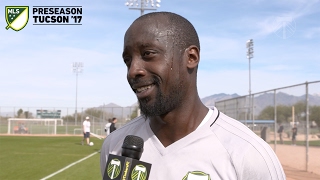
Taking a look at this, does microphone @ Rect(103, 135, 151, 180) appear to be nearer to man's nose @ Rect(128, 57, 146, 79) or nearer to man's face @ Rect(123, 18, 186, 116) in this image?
man's face @ Rect(123, 18, 186, 116)

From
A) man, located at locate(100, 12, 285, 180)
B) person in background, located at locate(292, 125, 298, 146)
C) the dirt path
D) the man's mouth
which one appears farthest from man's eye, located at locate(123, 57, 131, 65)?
person in background, located at locate(292, 125, 298, 146)

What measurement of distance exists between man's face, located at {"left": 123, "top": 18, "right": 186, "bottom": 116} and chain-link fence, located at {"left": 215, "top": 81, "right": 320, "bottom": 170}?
11585 mm

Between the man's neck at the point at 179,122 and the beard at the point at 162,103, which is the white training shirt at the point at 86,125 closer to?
the man's neck at the point at 179,122

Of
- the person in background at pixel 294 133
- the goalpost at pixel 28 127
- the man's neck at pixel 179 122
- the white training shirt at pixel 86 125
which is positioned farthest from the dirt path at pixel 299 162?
the goalpost at pixel 28 127

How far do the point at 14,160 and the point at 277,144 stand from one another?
9.93 m

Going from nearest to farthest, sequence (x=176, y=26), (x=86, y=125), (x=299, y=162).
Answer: (x=176, y=26) < (x=299, y=162) < (x=86, y=125)

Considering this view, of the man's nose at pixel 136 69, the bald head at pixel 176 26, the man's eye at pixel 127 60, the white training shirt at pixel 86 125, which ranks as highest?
the bald head at pixel 176 26

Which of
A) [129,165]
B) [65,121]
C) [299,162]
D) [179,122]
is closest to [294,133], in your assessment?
[299,162]

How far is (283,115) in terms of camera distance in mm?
15547

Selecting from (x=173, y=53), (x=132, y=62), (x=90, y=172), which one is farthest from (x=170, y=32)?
(x=90, y=172)

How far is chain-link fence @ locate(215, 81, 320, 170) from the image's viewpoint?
13.1 metres

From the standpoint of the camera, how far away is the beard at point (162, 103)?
76.3 inches

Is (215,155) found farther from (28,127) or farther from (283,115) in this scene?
(28,127)

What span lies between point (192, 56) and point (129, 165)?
0.59 meters
